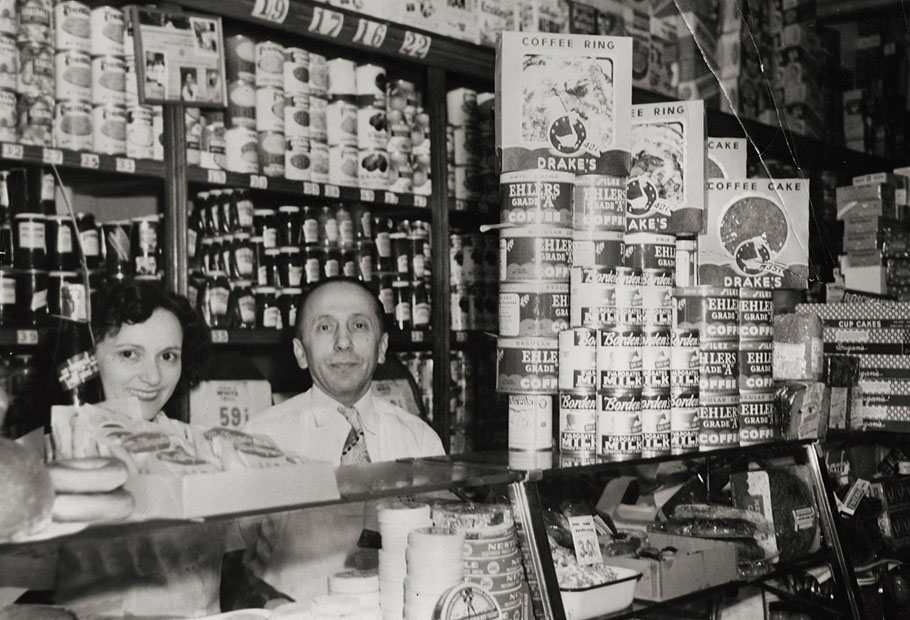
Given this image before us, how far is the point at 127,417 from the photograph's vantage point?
1.35m

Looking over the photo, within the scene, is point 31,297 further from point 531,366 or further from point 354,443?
point 531,366

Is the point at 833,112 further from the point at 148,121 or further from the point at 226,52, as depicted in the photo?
the point at 148,121

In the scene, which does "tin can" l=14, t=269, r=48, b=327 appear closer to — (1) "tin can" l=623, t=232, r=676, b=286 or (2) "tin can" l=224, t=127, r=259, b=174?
(2) "tin can" l=224, t=127, r=259, b=174

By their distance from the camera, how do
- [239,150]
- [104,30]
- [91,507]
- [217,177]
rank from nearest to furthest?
[91,507] < [104,30] < [217,177] < [239,150]

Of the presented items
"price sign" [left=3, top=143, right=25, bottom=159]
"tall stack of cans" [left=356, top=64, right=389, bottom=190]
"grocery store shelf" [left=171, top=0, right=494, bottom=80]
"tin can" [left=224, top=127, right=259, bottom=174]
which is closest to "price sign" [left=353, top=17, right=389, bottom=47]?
"grocery store shelf" [left=171, top=0, right=494, bottom=80]

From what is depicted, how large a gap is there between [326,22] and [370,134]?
1.49 ft

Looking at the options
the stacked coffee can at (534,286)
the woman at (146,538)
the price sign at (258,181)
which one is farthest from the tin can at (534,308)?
the price sign at (258,181)

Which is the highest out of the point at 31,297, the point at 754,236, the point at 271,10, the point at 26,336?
the point at 271,10

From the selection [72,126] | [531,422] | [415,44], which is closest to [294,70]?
[415,44]

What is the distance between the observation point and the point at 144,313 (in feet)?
7.41

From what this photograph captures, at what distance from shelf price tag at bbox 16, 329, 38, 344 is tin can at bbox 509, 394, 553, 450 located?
134cm

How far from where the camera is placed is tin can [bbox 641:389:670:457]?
209 centimetres

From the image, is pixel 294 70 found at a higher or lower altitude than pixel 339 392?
higher

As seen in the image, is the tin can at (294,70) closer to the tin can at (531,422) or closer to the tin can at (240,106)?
the tin can at (240,106)
